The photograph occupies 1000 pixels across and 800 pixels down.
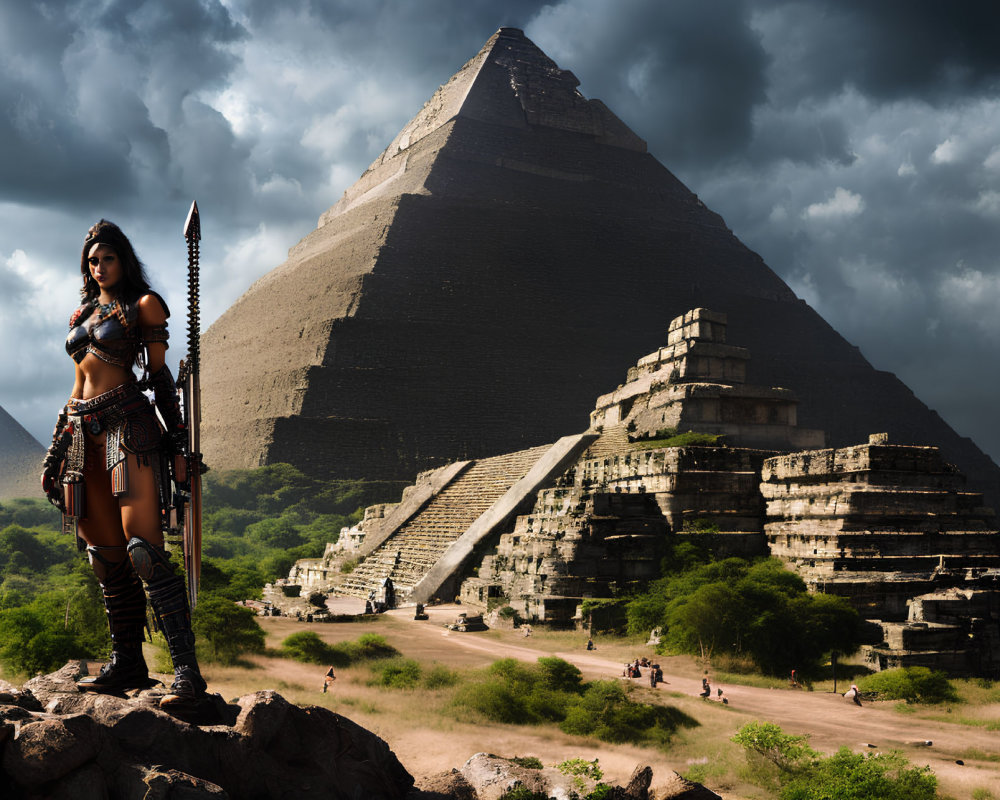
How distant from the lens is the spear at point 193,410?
13.8ft

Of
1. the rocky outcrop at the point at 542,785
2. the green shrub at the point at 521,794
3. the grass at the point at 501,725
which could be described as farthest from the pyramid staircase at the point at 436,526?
the green shrub at the point at 521,794

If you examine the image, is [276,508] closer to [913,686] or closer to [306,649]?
[306,649]

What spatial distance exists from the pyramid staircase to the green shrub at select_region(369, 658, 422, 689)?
24.2ft

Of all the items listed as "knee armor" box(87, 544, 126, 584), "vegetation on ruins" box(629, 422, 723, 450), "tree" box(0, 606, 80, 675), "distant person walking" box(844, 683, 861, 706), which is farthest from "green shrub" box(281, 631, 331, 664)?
A: "vegetation on ruins" box(629, 422, 723, 450)

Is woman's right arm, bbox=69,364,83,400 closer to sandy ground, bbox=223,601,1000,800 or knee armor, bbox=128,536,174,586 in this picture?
knee armor, bbox=128,536,174,586

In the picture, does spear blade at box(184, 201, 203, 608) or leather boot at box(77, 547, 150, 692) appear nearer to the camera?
leather boot at box(77, 547, 150, 692)

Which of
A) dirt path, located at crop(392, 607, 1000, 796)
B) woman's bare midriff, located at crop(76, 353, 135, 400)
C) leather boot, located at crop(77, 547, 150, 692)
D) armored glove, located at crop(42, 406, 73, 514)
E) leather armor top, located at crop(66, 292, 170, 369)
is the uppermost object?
leather armor top, located at crop(66, 292, 170, 369)

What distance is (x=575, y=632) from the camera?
493 inches

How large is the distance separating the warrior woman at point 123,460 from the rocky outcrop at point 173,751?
0.20 m

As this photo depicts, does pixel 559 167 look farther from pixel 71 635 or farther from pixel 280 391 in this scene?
pixel 71 635

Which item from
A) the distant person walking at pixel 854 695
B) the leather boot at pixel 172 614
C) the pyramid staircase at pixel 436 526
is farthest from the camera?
the pyramid staircase at pixel 436 526

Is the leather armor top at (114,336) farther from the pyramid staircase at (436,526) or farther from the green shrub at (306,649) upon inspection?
the pyramid staircase at (436,526)

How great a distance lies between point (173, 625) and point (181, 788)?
82 centimetres

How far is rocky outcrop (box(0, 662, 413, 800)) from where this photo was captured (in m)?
3.19
